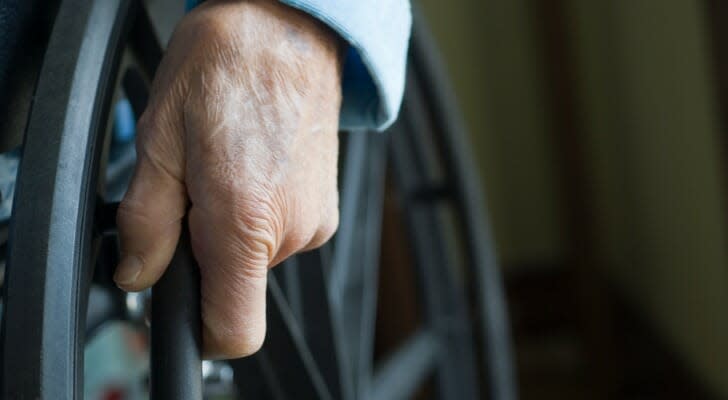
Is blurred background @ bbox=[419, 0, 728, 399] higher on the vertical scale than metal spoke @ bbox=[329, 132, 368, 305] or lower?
lower

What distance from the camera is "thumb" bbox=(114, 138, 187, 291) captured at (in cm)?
37

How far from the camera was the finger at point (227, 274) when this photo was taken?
1.21 feet

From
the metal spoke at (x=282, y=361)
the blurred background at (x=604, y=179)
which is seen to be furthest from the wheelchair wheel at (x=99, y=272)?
the blurred background at (x=604, y=179)

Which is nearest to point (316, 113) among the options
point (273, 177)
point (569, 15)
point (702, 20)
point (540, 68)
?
point (273, 177)

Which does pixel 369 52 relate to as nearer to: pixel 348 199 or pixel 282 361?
pixel 282 361

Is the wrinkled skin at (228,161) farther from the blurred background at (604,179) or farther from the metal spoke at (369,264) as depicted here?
the blurred background at (604,179)

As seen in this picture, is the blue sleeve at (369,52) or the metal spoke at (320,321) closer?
the blue sleeve at (369,52)

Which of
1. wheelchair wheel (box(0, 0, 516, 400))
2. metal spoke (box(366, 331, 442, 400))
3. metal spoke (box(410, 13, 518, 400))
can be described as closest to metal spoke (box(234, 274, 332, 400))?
wheelchair wheel (box(0, 0, 516, 400))

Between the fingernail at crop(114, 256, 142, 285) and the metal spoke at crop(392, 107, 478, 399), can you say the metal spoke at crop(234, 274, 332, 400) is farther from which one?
the metal spoke at crop(392, 107, 478, 399)

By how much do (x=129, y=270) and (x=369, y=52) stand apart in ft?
0.50

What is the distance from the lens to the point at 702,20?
1.53m

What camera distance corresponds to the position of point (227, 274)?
37cm

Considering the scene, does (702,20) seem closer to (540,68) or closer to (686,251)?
(686,251)

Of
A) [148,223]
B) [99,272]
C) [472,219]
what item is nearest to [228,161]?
[148,223]
